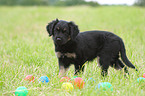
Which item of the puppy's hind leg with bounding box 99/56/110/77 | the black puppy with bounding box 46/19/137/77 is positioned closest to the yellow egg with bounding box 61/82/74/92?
the black puppy with bounding box 46/19/137/77

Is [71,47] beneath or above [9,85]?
above

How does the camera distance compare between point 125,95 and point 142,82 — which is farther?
point 142,82

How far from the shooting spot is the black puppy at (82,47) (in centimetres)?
338

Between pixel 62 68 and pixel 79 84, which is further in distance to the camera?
pixel 62 68

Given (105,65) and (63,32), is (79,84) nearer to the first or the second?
(105,65)

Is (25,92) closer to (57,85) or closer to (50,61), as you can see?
(57,85)

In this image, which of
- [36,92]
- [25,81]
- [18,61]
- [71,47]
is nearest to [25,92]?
[36,92]

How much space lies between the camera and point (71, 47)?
11.1 ft

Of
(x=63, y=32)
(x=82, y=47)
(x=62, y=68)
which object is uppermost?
(x=63, y=32)

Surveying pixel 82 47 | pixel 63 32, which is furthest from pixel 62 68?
pixel 63 32

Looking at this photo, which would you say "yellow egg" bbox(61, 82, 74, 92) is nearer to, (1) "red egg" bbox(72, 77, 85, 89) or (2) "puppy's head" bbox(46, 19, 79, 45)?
(1) "red egg" bbox(72, 77, 85, 89)

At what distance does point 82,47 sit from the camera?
3.50m

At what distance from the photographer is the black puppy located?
3377 millimetres

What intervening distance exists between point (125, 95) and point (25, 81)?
1.61 m
